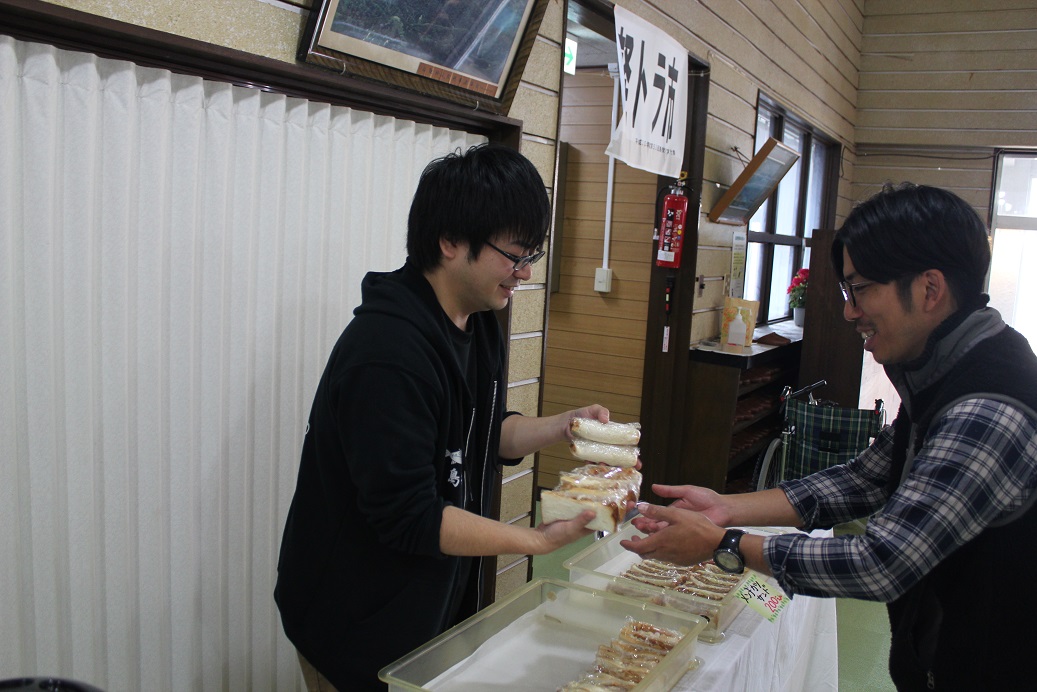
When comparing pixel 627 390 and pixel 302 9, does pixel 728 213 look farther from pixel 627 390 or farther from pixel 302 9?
pixel 302 9

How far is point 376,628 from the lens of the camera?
61.6 inches

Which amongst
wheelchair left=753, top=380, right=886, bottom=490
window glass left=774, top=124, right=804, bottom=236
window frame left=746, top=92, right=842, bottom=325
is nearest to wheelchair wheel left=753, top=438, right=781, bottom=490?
wheelchair left=753, top=380, right=886, bottom=490

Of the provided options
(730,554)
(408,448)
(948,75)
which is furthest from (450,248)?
(948,75)

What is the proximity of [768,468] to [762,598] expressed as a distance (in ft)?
11.1

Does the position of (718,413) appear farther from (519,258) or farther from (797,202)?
(797,202)

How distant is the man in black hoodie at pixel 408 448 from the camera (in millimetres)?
1427

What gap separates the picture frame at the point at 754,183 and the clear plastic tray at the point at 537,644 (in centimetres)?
334

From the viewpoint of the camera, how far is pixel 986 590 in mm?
1511

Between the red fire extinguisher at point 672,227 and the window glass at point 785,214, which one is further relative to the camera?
the window glass at point 785,214

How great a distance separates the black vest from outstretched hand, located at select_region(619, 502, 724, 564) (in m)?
0.42

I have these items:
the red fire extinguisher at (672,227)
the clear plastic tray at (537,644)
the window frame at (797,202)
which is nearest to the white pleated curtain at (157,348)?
the clear plastic tray at (537,644)

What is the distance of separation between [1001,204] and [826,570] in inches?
326

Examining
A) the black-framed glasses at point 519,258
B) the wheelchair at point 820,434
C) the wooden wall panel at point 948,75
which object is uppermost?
the wooden wall panel at point 948,75

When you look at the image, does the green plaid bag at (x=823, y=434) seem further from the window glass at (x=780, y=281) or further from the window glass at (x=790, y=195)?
the window glass at (x=790, y=195)
